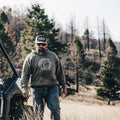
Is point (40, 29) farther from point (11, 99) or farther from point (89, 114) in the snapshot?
point (11, 99)

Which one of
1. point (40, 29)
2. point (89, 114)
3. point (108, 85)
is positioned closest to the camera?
point (89, 114)

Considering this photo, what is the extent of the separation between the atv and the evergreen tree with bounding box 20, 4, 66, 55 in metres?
16.5

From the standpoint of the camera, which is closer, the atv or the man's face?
the atv

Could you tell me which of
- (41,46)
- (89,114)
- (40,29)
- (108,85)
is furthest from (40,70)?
(108,85)

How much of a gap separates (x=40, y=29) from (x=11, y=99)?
17.8m

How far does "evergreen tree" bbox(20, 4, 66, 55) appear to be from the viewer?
2030cm

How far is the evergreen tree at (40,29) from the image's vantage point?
20.3 meters

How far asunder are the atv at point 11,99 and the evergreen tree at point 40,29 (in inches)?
649

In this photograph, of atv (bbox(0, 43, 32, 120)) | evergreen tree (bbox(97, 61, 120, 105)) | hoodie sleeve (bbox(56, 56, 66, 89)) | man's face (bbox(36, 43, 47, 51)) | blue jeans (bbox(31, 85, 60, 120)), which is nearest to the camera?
atv (bbox(0, 43, 32, 120))

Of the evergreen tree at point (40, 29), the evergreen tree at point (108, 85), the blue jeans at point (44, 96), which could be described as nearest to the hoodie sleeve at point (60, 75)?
the blue jeans at point (44, 96)

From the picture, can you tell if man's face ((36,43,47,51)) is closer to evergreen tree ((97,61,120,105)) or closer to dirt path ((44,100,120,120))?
dirt path ((44,100,120,120))

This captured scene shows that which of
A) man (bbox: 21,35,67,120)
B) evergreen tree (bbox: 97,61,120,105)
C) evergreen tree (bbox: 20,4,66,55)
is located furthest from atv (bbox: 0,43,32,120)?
evergreen tree (bbox: 97,61,120,105)

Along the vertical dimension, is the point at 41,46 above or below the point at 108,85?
above

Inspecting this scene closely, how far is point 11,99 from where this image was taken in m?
3.45
